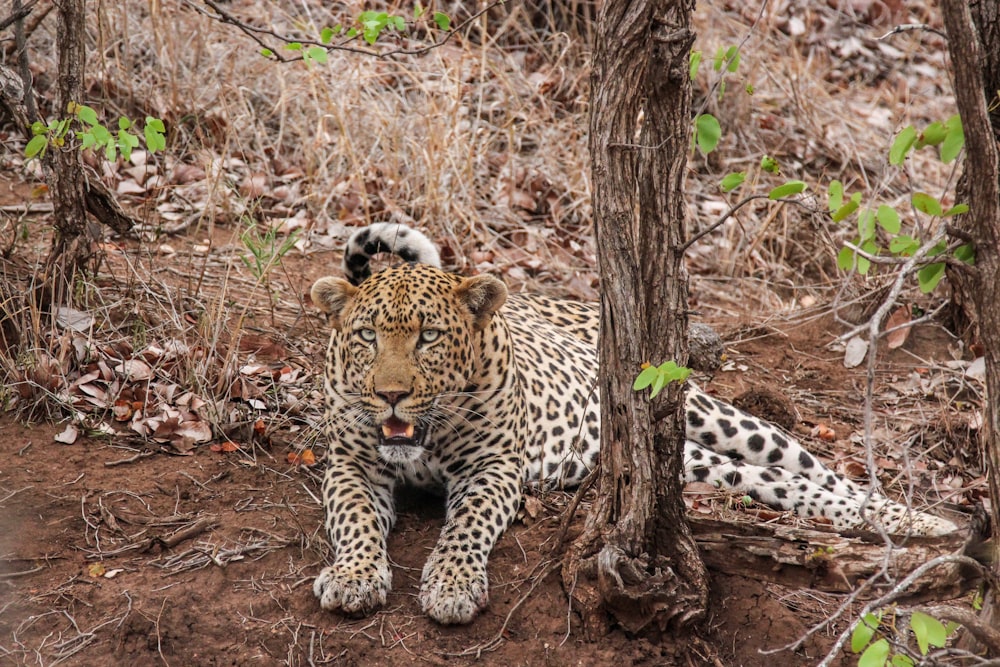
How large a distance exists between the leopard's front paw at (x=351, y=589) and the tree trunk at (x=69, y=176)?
276 cm

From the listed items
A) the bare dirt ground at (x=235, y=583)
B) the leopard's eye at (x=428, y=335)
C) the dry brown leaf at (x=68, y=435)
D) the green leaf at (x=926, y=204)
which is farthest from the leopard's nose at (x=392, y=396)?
the green leaf at (x=926, y=204)

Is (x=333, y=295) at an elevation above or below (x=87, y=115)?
below

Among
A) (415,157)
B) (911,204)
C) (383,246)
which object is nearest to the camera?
(911,204)

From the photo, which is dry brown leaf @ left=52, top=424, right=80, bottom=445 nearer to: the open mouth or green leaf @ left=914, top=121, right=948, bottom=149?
the open mouth

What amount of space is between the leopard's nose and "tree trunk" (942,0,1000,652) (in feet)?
9.58

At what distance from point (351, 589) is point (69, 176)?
327 cm

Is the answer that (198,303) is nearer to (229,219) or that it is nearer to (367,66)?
(229,219)

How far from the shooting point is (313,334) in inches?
312

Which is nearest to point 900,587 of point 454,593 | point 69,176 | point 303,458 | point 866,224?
point 866,224

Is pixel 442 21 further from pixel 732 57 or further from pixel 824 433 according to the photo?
pixel 824 433

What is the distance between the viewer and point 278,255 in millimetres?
7078

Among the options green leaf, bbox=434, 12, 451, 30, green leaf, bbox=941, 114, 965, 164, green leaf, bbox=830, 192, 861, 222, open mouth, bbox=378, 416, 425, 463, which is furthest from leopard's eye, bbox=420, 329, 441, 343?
green leaf, bbox=941, 114, 965, 164

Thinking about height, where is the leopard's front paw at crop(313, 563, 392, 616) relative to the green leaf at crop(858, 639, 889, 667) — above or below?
below

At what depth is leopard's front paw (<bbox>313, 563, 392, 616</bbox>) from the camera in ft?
17.8
